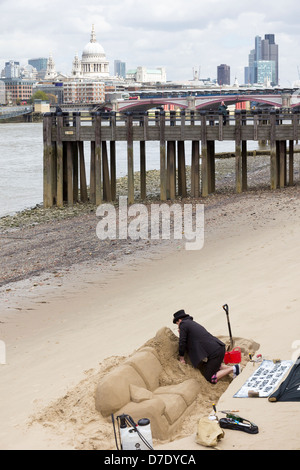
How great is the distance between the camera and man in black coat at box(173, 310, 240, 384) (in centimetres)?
799

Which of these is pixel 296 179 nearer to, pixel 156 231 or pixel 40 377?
pixel 156 231

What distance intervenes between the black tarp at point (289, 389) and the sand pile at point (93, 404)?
0.67 metres

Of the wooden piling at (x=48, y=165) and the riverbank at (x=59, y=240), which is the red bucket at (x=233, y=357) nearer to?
the riverbank at (x=59, y=240)

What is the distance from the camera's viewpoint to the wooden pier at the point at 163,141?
891 inches

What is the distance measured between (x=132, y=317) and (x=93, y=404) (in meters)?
3.35

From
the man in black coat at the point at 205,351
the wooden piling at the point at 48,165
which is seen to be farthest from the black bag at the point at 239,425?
the wooden piling at the point at 48,165

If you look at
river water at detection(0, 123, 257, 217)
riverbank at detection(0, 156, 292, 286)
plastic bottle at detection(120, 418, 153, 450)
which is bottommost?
river water at detection(0, 123, 257, 217)

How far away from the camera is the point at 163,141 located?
2323cm

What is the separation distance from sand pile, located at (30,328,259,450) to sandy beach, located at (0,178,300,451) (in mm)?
17

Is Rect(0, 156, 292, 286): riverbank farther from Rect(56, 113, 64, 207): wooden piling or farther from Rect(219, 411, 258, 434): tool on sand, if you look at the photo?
Rect(219, 411, 258, 434): tool on sand

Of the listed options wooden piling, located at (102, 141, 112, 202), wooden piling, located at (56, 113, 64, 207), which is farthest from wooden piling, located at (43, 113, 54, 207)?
wooden piling, located at (102, 141, 112, 202)

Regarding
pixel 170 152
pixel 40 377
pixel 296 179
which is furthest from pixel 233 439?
pixel 296 179

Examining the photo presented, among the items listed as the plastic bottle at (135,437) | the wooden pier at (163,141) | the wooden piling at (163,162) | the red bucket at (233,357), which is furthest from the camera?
the wooden piling at (163,162)

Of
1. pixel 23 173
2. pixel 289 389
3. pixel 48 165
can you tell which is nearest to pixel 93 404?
pixel 289 389
